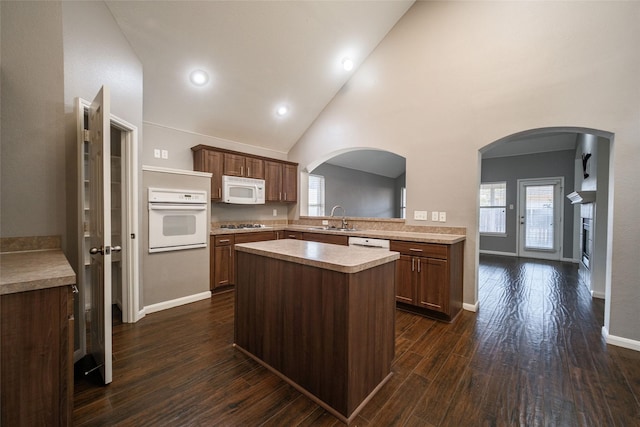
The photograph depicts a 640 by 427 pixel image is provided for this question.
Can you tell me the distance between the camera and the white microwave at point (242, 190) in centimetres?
417

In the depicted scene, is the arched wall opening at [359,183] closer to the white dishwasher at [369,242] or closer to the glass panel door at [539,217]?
the white dishwasher at [369,242]

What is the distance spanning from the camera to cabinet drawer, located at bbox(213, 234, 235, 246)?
3.71 m

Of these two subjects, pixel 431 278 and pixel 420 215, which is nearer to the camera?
pixel 431 278

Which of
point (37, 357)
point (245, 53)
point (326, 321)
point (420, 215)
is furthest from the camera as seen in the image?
point (420, 215)

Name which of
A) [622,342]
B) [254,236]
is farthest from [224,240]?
[622,342]

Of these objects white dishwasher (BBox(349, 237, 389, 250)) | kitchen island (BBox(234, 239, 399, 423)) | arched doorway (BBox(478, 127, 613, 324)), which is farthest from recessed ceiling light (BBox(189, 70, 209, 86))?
arched doorway (BBox(478, 127, 613, 324))

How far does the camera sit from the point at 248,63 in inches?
141

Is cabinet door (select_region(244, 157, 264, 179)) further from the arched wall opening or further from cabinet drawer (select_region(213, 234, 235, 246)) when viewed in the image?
cabinet drawer (select_region(213, 234, 235, 246))

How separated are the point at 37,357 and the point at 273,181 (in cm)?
401

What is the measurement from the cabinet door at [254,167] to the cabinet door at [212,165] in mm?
490

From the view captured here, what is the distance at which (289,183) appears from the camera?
5.21m

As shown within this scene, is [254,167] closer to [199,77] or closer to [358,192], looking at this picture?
[199,77]

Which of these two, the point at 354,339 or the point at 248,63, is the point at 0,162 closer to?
the point at 354,339

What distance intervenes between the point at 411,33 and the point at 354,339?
4121 millimetres
